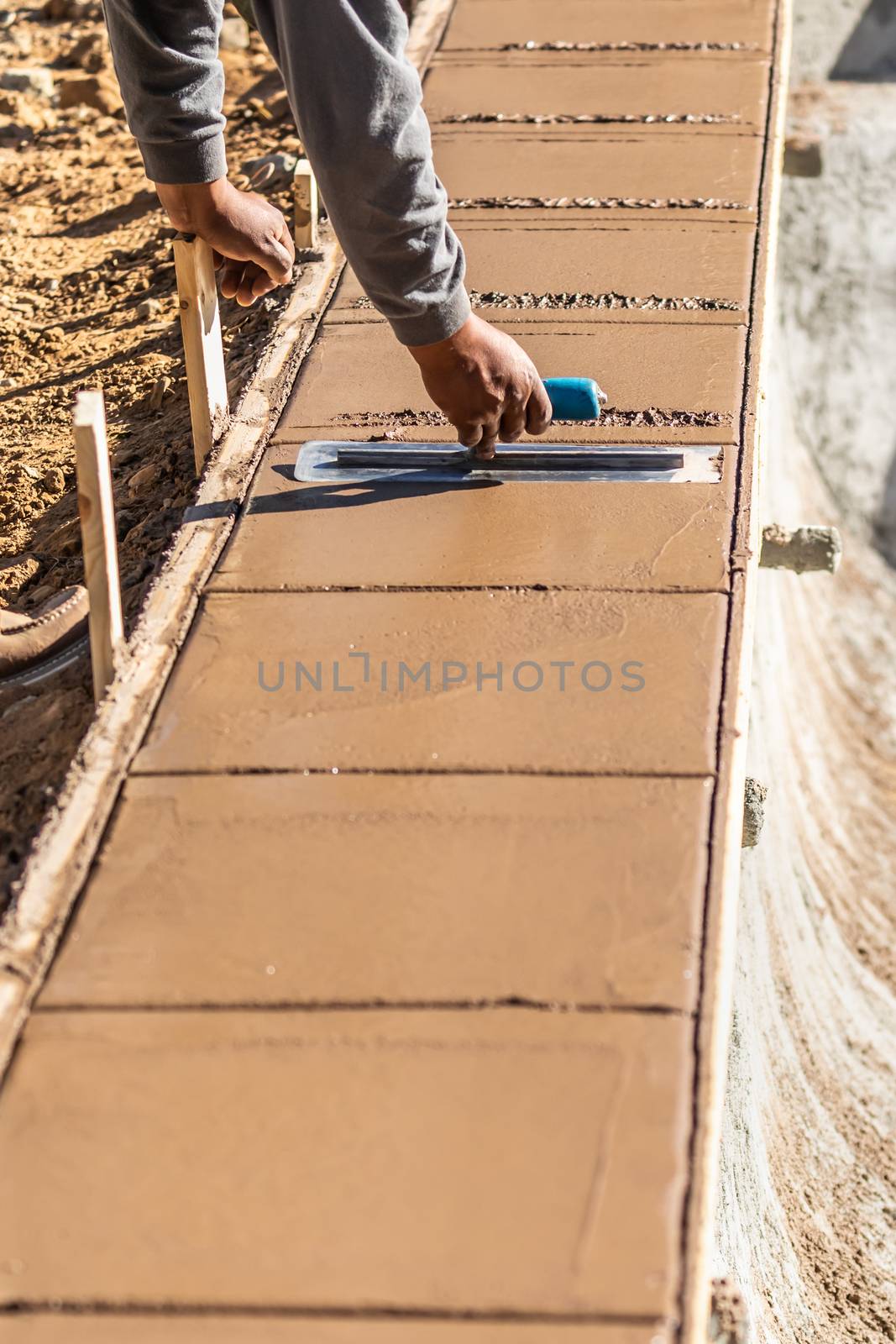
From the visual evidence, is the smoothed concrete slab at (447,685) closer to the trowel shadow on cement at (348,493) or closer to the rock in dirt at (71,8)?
the trowel shadow on cement at (348,493)

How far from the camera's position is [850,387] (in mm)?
7363

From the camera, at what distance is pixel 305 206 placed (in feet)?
13.7

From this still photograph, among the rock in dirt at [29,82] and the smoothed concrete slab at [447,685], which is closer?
the smoothed concrete slab at [447,685]

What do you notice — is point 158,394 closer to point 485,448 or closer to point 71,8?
point 485,448

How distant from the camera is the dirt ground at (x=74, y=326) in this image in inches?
113

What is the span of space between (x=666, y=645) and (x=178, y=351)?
254cm

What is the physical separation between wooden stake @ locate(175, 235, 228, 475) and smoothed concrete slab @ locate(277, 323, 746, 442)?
172 mm

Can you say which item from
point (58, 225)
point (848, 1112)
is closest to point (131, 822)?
point (848, 1112)

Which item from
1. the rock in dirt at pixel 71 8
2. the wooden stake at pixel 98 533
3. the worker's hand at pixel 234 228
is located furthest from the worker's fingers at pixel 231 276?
the rock in dirt at pixel 71 8

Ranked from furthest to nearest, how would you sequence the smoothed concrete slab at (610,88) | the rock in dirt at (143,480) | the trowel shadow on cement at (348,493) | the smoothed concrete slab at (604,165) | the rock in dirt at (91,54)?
the rock in dirt at (91,54), the smoothed concrete slab at (610,88), the smoothed concrete slab at (604,165), the rock in dirt at (143,480), the trowel shadow on cement at (348,493)

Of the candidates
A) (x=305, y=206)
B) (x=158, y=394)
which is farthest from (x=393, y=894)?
(x=305, y=206)

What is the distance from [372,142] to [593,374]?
1.27 meters

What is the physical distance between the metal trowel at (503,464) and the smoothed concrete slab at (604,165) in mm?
1425

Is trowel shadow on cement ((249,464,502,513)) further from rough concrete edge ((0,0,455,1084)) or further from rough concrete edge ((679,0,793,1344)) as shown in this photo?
rough concrete edge ((679,0,793,1344))
